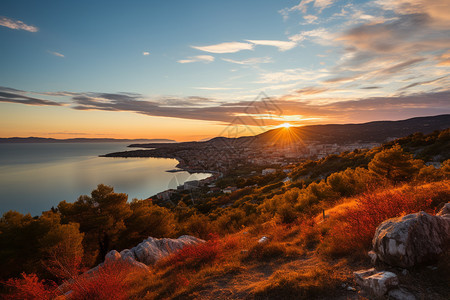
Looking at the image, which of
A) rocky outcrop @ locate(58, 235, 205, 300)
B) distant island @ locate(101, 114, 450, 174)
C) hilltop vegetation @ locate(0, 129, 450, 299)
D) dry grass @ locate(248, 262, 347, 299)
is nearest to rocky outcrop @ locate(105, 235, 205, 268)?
rocky outcrop @ locate(58, 235, 205, 300)

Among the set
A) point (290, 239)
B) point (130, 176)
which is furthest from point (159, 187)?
point (290, 239)

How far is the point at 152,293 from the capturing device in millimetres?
6047

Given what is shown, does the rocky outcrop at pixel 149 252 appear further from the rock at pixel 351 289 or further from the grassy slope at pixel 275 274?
the rock at pixel 351 289

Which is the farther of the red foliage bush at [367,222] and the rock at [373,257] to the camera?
the red foliage bush at [367,222]

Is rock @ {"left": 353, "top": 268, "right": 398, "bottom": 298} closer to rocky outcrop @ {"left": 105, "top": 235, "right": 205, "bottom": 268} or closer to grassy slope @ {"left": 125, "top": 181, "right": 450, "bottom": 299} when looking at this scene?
grassy slope @ {"left": 125, "top": 181, "right": 450, "bottom": 299}

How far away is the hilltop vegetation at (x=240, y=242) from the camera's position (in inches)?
209

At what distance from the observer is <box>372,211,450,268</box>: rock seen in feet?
13.1

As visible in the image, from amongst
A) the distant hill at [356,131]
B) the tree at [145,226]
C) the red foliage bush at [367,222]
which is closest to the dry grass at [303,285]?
the red foliage bush at [367,222]

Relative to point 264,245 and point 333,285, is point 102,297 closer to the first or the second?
point 264,245

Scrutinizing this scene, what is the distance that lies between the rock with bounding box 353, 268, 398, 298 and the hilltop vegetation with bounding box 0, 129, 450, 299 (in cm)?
47

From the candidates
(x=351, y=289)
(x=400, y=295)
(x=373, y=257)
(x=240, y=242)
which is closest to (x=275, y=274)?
(x=351, y=289)

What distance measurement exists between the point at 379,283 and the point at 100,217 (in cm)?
1876

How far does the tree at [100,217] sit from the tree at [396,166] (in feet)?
68.1

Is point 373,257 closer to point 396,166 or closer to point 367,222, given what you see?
point 367,222
